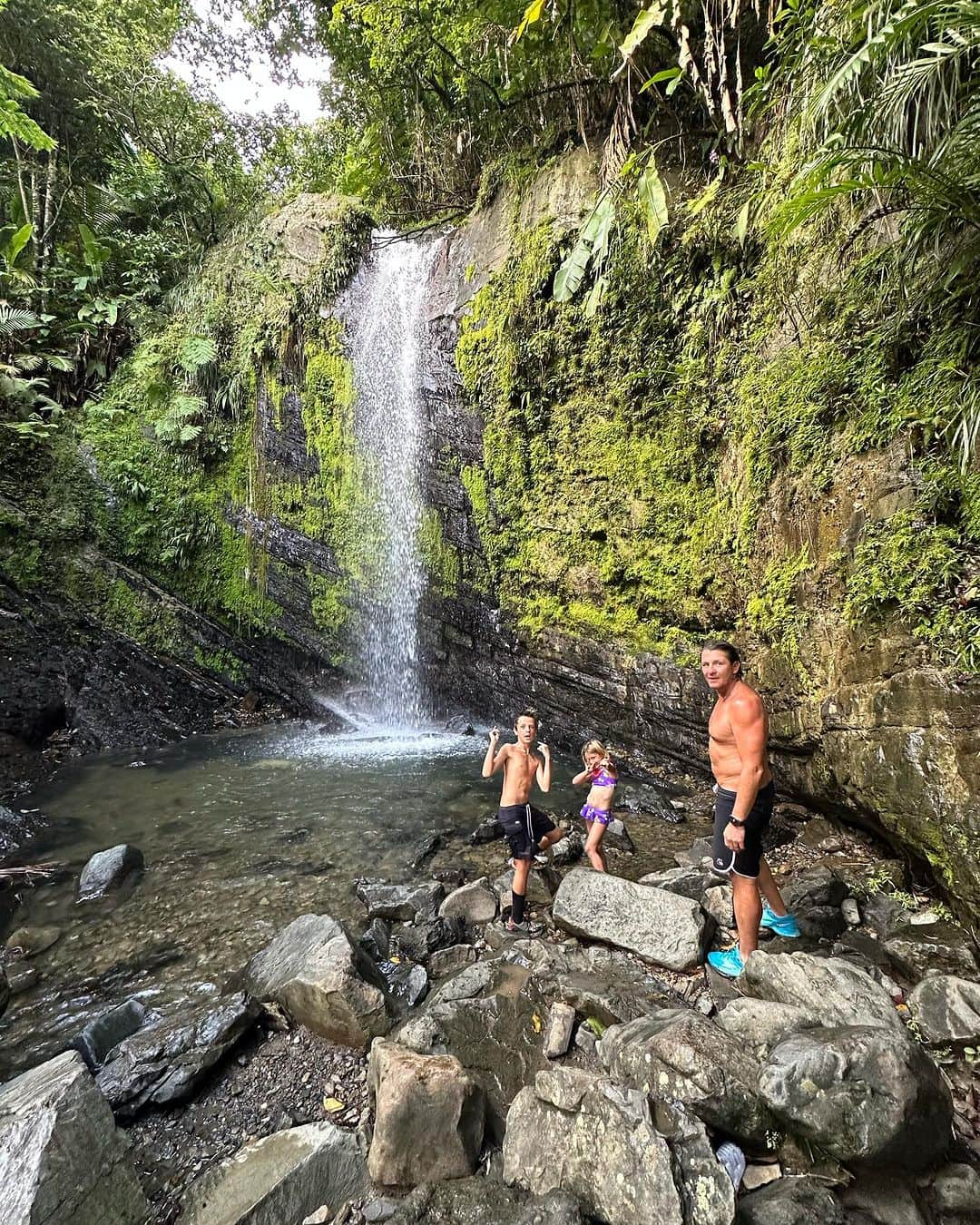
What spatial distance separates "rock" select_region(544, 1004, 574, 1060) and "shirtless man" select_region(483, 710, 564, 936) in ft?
2.92

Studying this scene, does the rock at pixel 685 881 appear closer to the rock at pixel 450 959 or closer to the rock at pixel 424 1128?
the rock at pixel 450 959

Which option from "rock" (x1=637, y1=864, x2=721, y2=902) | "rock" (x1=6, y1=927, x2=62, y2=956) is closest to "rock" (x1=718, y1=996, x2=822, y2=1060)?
"rock" (x1=637, y1=864, x2=721, y2=902)

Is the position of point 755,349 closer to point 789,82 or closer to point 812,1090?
point 789,82

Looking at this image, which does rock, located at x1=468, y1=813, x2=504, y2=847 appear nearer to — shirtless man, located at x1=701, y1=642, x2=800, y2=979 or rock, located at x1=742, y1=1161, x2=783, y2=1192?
shirtless man, located at x1=701, y1=642, x2=800, y2=979

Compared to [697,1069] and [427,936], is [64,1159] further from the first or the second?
[697,1069]

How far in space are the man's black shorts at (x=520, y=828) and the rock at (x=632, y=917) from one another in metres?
0.34

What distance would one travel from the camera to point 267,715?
10414 mm

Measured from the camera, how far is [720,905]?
12.4ft

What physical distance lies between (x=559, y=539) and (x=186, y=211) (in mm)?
12892

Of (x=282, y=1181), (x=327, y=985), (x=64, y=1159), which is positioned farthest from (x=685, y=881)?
(x=64, y=1159)

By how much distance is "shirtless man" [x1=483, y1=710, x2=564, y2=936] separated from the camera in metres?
3.89

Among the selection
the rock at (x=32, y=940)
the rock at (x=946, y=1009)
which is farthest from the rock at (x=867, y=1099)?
the rock at (x=32, y=940)

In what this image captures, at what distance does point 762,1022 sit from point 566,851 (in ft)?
7.87

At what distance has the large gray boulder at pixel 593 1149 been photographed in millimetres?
1798
